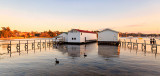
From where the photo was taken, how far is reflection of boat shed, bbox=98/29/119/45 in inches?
1839

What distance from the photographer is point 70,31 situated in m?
50.9

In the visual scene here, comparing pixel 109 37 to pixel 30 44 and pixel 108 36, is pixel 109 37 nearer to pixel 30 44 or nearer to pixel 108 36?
pixel 108 36

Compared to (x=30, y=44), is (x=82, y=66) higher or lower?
lower

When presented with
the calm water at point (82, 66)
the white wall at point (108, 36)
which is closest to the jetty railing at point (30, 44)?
the calm water at point (82, 66)

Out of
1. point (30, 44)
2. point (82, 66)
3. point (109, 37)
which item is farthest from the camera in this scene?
point (30, 44)

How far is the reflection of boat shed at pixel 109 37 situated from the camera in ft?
153

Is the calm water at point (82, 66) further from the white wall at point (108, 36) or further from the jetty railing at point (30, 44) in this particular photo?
the white wall at point (108, 36)

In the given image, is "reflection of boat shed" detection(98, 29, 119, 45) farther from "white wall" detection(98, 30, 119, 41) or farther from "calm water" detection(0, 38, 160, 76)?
"calm water" detection(0, 38, 160, 76)

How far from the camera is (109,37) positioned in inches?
1870

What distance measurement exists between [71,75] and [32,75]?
3970 millimetres

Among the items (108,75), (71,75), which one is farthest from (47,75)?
(108,75)

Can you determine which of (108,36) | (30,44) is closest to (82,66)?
(108,36)

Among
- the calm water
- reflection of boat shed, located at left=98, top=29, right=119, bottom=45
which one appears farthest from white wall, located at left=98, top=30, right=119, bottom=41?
the calm water

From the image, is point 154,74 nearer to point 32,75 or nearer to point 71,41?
point 32,75
